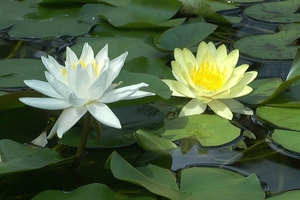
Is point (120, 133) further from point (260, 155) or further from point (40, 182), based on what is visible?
point (260, 155)

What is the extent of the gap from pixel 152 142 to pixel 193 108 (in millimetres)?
243

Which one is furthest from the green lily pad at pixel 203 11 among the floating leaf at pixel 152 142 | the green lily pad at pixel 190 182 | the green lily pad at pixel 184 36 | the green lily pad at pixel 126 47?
the green lily pad at pixel 190 182

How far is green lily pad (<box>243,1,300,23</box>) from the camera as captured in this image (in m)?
2.25

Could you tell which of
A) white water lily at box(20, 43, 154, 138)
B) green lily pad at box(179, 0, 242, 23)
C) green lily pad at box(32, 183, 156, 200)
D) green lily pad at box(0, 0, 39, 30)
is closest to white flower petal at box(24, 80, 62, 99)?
white water lily at box(20, 43, 154, 138)

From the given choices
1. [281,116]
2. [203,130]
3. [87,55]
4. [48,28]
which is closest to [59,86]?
[87,55]

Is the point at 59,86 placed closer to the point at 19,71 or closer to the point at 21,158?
the point at 21,158

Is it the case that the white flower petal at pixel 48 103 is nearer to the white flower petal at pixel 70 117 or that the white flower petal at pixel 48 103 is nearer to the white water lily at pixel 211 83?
the white flower petal at pixel 70 117

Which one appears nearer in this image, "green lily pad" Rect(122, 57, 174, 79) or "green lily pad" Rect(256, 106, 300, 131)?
"green lily pad" Rect(256, 106, 300, 131)

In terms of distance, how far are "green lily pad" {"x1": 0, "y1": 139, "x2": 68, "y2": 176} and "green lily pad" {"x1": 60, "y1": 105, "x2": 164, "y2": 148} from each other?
0.14 m

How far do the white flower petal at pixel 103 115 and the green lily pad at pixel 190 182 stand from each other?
0.26 ft

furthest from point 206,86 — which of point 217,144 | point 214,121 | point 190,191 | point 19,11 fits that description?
point 19,11

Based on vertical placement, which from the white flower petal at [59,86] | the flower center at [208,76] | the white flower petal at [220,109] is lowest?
the white flower petal at [220,109]

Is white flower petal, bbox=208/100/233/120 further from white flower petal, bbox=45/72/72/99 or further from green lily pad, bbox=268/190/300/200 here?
white flower petal, bbox=45/72/72/99

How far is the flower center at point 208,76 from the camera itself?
4.83 ft
